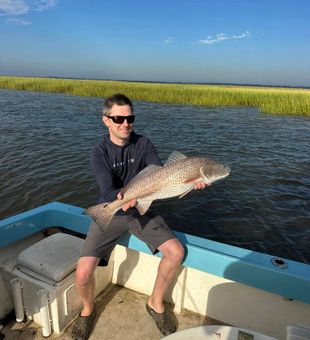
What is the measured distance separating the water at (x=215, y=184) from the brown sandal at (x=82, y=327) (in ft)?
12.3

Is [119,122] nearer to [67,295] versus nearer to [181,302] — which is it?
[67,295]

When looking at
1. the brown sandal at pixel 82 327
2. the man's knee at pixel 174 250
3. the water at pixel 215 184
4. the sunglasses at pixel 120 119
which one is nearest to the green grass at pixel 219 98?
the water at pixel 215 184

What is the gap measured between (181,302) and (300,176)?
796 cm

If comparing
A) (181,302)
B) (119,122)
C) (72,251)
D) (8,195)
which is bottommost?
(8,195)

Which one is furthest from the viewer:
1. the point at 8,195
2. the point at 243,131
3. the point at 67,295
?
the point at 243,131

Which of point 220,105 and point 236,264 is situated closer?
point 236,264

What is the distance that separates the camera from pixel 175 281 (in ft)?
12.0

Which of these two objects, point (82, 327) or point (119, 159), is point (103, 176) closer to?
point (119, 159)

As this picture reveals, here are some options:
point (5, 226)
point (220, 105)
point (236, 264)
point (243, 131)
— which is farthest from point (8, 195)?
point (220, 105)

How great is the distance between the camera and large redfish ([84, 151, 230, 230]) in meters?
3.05

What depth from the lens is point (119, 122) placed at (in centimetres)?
341

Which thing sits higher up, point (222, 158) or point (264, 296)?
point (264, 296)

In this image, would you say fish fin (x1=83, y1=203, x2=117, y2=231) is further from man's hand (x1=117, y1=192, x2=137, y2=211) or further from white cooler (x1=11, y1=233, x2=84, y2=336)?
white cooler (x1=11, y1=233, x2=84, y2=336)

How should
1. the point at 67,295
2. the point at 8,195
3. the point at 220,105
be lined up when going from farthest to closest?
the point at 220,105 < the point at 8,195 < the point at 67,295
